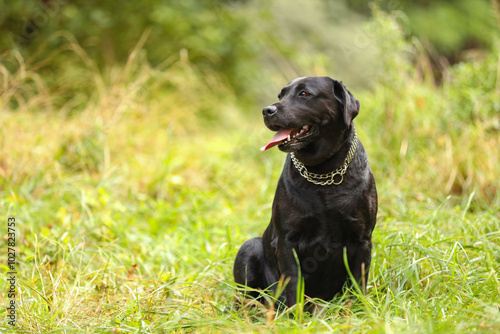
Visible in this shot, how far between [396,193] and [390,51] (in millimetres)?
1729

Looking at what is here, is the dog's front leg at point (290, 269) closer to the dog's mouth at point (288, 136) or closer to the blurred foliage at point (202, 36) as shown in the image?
the dog's mouth at point (288, 136)

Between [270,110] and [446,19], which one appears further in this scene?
[446,19]

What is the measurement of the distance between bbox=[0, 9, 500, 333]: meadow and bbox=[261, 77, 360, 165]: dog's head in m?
0.73

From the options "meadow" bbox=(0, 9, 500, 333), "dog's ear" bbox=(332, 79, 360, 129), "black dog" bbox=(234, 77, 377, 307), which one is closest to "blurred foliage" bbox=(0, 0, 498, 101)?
"meadow" bbox=(0, 9, 500, 333)

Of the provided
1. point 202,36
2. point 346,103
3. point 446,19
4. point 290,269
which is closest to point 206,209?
point 290,269

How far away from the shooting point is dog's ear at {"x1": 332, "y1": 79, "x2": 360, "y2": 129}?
95.3 inches

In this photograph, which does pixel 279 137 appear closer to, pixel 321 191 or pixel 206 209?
pixel 321 191

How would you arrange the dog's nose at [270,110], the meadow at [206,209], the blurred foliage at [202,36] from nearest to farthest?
the meadow at [206,209] → the dog's nose at [270,110] → the blurred foliage at [202,36]

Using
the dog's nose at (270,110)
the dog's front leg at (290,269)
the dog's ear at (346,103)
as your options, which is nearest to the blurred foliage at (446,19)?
the dog's ear at (346,103)

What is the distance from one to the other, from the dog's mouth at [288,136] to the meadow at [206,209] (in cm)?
78

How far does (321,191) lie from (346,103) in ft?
1.48

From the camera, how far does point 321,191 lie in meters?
2.40

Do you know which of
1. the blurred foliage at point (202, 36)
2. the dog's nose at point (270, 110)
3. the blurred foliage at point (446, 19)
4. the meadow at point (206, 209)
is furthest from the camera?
the blurred foliage at point (446, 19)

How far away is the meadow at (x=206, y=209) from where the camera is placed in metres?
2.33
